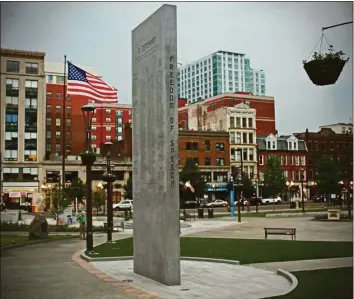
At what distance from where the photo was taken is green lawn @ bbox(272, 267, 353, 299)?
8.52 m

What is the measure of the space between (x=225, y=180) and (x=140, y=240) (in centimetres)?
5501

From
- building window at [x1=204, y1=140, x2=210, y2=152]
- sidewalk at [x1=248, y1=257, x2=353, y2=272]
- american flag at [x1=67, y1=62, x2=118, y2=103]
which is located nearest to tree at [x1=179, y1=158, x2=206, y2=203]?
building window at [x1=204, y1=140, x2=210, y2=152]

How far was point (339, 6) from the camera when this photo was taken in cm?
995

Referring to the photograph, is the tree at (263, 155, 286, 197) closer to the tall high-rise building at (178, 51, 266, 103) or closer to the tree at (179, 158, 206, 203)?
the tree at (179, 158, 206, 203)

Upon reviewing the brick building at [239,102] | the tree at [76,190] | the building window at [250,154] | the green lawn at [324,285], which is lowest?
the green lawn at [324,285]

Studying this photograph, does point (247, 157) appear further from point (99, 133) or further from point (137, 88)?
point (137, 88)

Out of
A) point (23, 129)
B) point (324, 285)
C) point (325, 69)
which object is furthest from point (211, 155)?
point (325, 69)

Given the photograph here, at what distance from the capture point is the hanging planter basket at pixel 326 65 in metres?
8.59

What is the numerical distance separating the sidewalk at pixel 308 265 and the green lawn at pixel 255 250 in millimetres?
708

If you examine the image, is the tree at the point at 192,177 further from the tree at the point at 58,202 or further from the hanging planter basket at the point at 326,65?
the hanging planter basket at the point at 326,65

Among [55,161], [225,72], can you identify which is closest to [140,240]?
[225,72]

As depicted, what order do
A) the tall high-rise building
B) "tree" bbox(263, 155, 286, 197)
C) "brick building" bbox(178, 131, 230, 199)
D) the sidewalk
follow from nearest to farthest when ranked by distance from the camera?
the sidewalk → the tall high-rise building → "tree" bbox(263, 155, 286, 197) → "brick building" bbox(178, 131, 230, 199)

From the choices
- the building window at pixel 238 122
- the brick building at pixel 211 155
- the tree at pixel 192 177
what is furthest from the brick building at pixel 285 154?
the tree at pixel 192 177

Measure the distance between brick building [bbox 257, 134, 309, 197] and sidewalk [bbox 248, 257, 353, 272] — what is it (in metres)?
49.1
